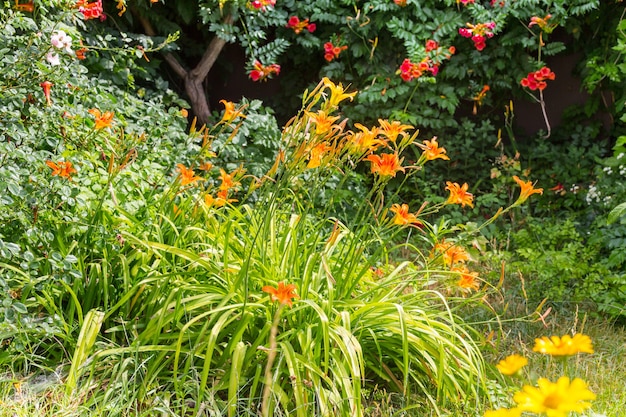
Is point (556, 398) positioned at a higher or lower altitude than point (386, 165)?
lower

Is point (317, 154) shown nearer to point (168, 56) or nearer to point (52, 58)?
point (52, 58)

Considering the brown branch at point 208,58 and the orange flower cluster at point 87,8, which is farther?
the brown branch at point 208,58

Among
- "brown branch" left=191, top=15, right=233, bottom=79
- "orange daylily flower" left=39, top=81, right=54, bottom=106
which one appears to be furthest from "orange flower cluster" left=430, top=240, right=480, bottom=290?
"brown branch" left=191, top=15, right=233, bottom=79

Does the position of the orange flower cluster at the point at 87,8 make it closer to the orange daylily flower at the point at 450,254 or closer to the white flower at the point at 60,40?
the white flower at the point at 60,40

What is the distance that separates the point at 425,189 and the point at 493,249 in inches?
24.8

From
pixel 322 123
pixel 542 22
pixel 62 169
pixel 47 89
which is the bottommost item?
pixel 62 169

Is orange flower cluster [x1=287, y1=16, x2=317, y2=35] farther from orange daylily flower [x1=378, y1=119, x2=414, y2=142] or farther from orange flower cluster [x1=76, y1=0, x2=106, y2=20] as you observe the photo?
orange daylily flower [x1=378, y1=119, x2=414, y2=142]

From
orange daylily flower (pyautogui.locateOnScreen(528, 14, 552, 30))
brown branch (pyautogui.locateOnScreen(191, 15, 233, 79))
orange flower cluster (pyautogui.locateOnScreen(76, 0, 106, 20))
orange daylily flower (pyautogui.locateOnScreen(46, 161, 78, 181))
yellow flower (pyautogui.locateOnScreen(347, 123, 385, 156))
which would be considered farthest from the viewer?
brown branch (pyautogui.locateOnScreen(191, 15, 233, 79))

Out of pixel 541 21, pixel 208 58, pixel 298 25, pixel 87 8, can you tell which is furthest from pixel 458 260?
pixel 208 58

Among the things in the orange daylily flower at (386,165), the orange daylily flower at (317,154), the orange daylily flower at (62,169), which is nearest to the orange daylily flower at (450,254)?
the orange daylily flower at (386,165)

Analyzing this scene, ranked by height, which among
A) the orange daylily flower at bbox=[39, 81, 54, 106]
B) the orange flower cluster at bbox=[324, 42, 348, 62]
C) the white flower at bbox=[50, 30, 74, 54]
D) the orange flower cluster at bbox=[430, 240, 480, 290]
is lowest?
the orange flower cluster at bbox=[430, 240, 480, 290]

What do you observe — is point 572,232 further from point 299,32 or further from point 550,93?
point 299,32

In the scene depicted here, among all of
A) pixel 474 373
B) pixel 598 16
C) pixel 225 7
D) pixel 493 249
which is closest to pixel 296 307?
pixel 474 373

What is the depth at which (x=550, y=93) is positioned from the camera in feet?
17.6
